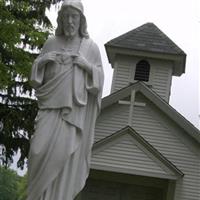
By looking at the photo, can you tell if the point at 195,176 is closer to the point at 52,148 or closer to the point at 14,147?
the point at 14,147

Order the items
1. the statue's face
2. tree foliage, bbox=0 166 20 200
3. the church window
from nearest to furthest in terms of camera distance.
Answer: the statue's face, the church window, tree foliage, bbox=0 166 20 200

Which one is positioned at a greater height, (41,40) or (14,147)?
(41,40)

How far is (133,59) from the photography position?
23.0m

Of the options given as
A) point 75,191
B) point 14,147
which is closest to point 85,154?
point 75,191

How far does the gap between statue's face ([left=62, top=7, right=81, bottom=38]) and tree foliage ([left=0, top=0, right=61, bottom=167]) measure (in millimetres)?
6726

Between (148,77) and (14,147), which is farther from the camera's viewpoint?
(148,77)

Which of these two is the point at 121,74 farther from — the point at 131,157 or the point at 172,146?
the point at 131,157

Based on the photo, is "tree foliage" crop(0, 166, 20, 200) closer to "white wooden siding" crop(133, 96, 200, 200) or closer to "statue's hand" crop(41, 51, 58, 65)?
"white wooden siding" crop(133, 96, 200, 200)

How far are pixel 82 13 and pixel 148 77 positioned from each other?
17.7 m

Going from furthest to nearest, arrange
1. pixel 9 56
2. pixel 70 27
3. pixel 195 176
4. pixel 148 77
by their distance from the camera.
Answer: pixel 148 77 < pixel 195 176 < pixel 9 56 < pixel 70 27

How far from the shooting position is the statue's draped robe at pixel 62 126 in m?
4.89

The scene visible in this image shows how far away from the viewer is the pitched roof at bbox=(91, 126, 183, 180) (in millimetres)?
17641

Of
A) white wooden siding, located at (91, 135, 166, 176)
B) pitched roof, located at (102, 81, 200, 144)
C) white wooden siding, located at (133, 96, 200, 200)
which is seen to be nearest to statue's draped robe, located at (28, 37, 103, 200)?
white wooden siding, located at (91, 135, 166, 176)

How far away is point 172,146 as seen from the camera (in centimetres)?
1956
